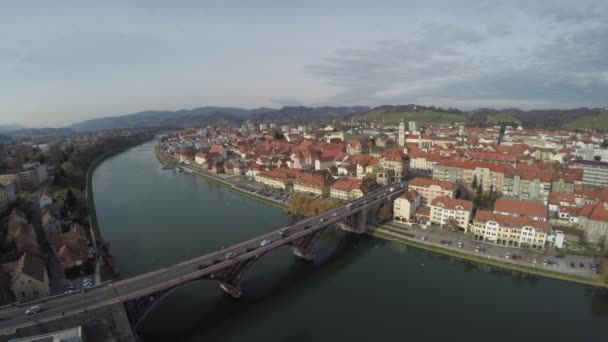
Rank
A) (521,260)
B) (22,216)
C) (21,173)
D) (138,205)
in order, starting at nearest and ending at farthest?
(521,260) → (22,216) → (138,205) → (21,173)

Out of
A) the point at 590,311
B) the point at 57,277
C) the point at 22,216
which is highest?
the point at 22,216

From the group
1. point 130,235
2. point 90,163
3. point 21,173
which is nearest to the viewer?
point 130,235

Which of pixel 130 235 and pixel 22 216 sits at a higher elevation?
pixel 22 216

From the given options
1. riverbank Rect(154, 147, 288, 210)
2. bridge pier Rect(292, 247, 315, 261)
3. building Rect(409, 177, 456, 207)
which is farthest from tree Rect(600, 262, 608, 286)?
riverbank Rect(154, 147, 288, 210)

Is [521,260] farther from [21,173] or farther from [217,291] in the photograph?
[21,173]

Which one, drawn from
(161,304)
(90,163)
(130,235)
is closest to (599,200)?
(161,304)

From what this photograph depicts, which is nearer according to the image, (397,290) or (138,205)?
(397,290)

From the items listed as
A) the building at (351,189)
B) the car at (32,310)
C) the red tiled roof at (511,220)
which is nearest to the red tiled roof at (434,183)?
the building at (351,189)

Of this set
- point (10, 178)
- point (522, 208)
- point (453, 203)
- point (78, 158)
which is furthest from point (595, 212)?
point (78, 158)
